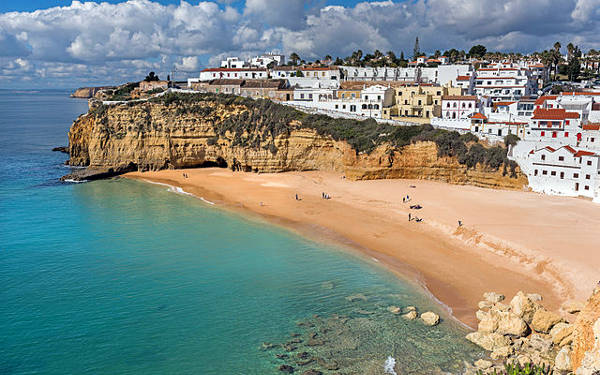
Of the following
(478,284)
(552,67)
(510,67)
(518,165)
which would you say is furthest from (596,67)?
(478,284)

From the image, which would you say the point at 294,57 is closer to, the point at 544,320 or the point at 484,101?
the point at 484,101

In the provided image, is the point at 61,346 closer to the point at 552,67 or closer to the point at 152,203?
the point at 152,203

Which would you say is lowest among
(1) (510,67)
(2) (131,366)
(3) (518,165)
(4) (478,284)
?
(2) (131,366)

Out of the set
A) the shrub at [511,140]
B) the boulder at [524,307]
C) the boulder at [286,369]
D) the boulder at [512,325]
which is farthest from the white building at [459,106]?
the boulder at [286,369]

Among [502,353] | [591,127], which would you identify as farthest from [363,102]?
[502,353]

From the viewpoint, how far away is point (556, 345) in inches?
665

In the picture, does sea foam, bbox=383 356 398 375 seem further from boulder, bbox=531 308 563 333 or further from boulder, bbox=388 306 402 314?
boulder, bbox=531 308 563 333

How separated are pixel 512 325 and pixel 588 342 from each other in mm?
5009

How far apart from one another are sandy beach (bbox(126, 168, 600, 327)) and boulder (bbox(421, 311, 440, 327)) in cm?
128

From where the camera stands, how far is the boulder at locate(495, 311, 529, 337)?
1778cm

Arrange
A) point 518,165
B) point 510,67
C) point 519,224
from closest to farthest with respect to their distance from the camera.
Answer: point 519,224
point 518,165
point 510,67

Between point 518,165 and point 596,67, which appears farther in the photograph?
point 596,67

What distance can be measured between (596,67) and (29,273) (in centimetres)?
10950

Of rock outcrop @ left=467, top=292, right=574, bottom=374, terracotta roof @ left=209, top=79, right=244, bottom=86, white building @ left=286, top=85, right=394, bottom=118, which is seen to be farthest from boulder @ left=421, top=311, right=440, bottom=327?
terracotta roof @ left=209, top=79, right=244, bottom=86
